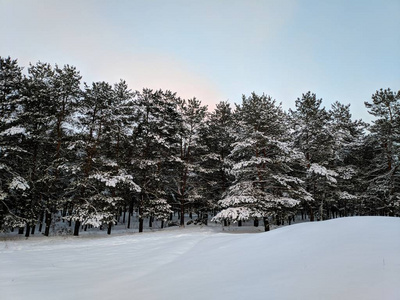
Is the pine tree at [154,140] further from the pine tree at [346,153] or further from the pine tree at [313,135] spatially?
the pine tree at [346,153]

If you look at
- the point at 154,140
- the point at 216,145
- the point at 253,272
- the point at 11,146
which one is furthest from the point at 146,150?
the point at 253,272

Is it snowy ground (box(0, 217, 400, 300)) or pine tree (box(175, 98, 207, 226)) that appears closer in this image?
snowy ground (box(0, 217, 400, 300))

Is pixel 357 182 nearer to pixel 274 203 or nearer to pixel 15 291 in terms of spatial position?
pixel 274 203

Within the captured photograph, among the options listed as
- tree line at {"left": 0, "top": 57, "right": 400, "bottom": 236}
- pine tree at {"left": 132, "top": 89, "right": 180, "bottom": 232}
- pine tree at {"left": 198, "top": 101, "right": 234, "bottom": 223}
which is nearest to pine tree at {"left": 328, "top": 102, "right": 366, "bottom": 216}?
tree line at {"left": 0, "top": 57, "right": 400, "bottom": 236}

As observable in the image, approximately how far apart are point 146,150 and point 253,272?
53.1ft

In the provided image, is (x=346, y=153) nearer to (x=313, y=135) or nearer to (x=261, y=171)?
(x=313, y=135)

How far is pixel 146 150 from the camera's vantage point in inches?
757

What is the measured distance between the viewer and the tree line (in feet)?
50.4

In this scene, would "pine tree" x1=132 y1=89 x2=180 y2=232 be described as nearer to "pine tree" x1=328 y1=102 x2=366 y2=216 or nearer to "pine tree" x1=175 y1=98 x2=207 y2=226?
"pine tree" x1=175 y1=98 x2=207 y2=226

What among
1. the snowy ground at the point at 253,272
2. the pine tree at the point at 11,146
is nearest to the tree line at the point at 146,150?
→ the pine tree at the point at 11,146

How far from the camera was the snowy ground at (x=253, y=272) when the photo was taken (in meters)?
3.25

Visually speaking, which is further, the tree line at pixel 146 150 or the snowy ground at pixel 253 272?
the tree line at pixel 146 150

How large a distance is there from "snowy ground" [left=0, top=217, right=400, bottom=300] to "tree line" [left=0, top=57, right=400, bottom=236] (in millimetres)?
8541

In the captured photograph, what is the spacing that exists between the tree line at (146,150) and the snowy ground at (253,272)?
8541mm
